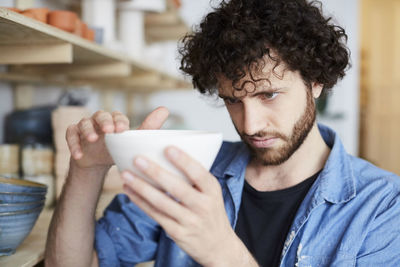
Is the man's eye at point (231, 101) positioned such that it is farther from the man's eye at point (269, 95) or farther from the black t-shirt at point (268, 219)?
the black t-shirt at point (268, 219)

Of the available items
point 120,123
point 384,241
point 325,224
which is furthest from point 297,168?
point 120,123

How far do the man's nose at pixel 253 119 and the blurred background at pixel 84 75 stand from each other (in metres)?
0.43

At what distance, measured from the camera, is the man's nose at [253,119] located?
3.18 feet

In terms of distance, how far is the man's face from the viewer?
0.99m

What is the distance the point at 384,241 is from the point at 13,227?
2.67 ft

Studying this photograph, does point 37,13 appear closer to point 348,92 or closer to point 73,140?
point 73,140

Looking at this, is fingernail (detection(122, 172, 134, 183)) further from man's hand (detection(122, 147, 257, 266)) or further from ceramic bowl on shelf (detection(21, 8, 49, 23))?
ceramic bowl on shelf (detection(21, 8, 49, 23))

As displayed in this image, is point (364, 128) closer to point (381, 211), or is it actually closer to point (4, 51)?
point (381, 211)

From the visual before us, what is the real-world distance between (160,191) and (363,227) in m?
0.59

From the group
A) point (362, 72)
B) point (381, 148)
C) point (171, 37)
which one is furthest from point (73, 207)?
point (362, 72)

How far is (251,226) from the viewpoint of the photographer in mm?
1080

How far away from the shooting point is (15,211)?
2.67ft

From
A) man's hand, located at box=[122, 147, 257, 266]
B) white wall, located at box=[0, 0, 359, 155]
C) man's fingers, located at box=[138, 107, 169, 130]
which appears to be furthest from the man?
white wall, located at box=[0, 0, 359, 155]

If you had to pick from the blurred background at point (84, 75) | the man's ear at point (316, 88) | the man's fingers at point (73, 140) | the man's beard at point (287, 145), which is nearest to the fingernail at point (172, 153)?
the man's fingers at point (73, 140)
